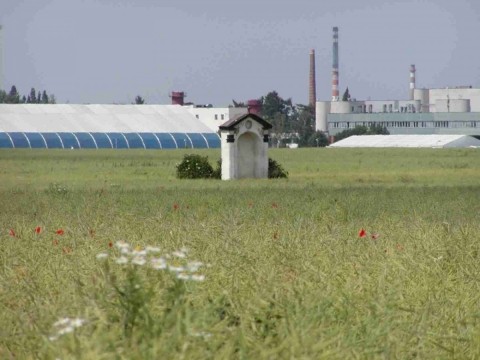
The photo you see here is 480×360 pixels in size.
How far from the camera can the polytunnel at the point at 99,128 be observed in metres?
100

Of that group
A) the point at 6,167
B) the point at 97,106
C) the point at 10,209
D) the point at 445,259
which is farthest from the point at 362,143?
the point at 445,259

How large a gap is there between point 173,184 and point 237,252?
3205cm

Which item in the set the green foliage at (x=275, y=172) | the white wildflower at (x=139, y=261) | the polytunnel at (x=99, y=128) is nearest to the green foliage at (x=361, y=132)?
the polytunnel at (x=99, y=128)

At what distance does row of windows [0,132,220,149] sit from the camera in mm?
97875

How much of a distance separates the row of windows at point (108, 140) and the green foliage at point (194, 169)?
145ft

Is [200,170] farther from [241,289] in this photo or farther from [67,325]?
[67,325]

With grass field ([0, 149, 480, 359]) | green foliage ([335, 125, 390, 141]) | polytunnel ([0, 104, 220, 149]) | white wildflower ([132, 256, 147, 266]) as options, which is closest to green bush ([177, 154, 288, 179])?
grass field ([0, 149, 480, 359])

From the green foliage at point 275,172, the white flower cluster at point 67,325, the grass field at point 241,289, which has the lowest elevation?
the green foliage at point 275,172

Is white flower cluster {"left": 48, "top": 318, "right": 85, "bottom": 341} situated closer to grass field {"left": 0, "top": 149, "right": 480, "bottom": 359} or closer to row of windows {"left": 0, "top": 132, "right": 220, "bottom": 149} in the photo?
grass field {"left": 0, "top": 149, "right": 480, "bottom": 359}

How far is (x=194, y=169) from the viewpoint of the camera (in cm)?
5312

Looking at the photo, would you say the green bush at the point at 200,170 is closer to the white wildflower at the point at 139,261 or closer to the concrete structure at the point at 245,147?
the concrete structure at the point at 245,147

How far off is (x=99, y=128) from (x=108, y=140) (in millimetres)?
4699

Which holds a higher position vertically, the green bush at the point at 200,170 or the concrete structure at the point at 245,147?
the concrete structure at the point at 245,147

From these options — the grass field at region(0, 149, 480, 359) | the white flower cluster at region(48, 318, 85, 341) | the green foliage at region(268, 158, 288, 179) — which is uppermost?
the white flower cluster at region(48, 318, 85, 341)
